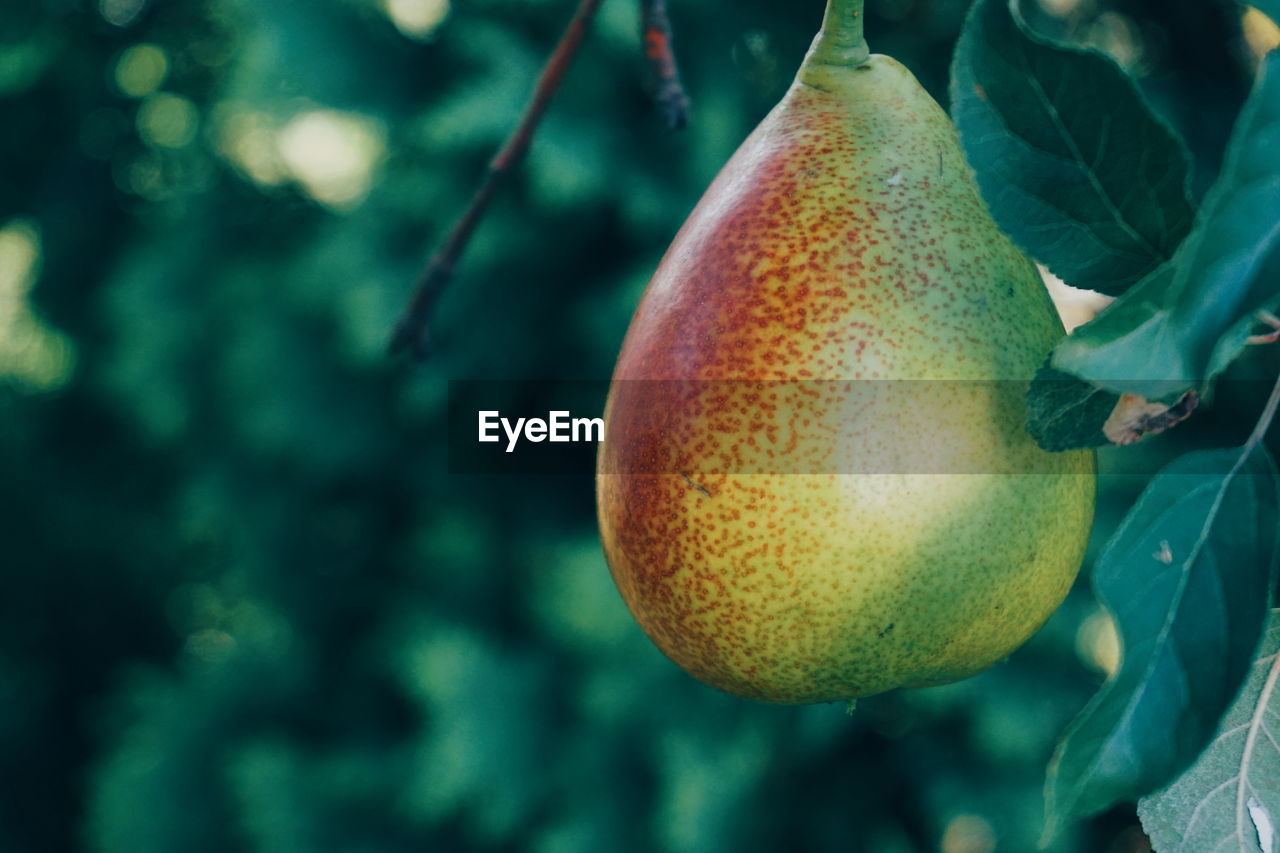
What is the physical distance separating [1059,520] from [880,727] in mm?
1819

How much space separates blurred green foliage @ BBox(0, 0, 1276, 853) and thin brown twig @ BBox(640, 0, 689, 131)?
1323mm

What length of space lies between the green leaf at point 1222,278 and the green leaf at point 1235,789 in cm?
19

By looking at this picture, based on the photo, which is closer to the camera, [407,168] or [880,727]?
[880,727]

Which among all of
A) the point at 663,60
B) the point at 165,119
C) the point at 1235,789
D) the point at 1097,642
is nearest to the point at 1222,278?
the point at 1235,789

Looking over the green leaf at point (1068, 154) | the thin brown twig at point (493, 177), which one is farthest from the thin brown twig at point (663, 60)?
the green leaf at point (1068, 154)

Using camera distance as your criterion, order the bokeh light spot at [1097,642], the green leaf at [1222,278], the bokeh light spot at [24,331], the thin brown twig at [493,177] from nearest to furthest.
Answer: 1. the green leaf at [1222,278]
2. the thin brown twig at [493,177]
3. the bokeh light spot at [1097,642]
4. the bokeh light spot at [24,331]

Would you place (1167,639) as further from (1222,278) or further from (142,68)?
(142,68)

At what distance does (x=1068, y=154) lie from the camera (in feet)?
1.34

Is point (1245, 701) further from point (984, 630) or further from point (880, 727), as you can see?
point (880, 727)

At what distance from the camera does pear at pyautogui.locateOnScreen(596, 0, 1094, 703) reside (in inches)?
18.4

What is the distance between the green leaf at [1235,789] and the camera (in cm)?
43

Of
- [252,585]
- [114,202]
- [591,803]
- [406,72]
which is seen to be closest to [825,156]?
[591,803]

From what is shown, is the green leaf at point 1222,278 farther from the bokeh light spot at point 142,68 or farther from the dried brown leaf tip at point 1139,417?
the bokeh light spot at point 142,68

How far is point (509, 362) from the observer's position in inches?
92.6
